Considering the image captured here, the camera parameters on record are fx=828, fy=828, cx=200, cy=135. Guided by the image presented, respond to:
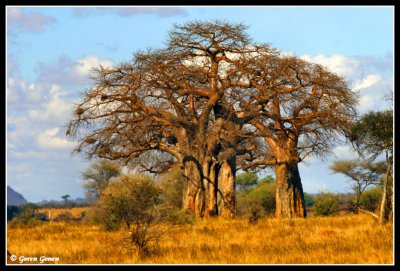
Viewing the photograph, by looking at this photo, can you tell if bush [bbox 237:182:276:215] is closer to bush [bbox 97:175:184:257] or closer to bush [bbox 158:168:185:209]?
bush [bbox 158:168:185:209]

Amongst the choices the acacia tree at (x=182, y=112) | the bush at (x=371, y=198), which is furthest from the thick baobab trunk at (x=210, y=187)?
the bush at (x=371, y=198)

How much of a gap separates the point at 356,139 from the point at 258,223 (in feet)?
18.2

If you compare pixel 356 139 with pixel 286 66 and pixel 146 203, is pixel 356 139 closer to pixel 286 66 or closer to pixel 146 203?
pixel 286 66

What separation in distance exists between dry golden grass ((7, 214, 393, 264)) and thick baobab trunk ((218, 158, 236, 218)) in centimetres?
809

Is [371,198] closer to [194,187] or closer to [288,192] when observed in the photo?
[288,192]

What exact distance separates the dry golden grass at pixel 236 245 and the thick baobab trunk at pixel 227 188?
8.09 metres

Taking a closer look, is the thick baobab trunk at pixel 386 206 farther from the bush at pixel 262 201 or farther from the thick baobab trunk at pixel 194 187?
the bush at pixel 262 201

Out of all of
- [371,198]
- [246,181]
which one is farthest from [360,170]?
[246,181]

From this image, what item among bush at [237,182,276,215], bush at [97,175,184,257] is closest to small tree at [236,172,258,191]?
bush at [237,182,276,215]

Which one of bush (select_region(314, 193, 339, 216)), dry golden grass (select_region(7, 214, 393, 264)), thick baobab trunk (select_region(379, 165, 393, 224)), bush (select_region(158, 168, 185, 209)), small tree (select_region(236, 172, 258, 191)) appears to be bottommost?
dry golden grass (select_region(7, 214, 393, 264))

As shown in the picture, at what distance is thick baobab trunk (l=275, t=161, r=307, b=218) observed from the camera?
122ft
